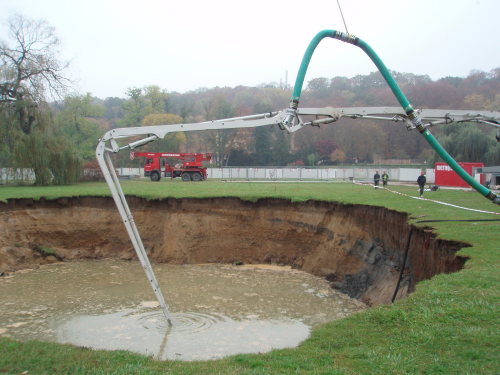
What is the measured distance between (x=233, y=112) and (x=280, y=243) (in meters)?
52.2

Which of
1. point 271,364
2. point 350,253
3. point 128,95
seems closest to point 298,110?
point 271,364

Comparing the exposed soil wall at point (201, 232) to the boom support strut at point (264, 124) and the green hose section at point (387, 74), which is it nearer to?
the boom support strut at point (264, 124)

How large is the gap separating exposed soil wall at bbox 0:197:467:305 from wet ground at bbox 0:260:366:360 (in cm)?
104

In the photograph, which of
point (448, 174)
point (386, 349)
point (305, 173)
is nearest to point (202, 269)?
point (386, 349)

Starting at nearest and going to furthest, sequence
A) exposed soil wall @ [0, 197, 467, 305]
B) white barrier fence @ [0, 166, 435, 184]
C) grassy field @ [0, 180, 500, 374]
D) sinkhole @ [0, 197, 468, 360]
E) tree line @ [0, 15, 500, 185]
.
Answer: grassy field @ [0, 180, 500, 374] < sinkhole @ [0, 197, 468, 360] < exposed soil wall @ [0, 197, 467, 305] < tree line @ [0, 15, 500, 185] < white barrier fence @ [0, 166, 435, 184]

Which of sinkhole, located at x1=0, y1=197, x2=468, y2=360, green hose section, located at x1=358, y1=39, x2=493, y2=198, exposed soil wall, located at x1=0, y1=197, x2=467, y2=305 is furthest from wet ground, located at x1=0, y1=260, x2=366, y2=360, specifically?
green hose section, located at x1=358, y1=39, x2=493, y2=198

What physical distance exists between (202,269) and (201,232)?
2314mm

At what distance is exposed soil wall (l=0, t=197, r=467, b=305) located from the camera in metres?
15.9

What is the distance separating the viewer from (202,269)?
1680 cm

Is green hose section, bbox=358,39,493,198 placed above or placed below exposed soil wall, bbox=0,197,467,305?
above

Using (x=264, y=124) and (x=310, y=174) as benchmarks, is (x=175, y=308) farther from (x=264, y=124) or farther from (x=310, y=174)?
(x=310, y=174)

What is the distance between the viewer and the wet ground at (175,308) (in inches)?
351

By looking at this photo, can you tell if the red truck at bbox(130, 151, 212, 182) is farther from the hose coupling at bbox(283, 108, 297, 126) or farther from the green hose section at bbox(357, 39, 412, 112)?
the hose coupling at bbox(283, 108, 297, 126)

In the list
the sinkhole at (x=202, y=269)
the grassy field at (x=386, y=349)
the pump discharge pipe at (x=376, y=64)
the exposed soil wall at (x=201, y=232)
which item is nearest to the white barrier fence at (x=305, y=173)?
the exposed soil wall at (x=201, y=232)
